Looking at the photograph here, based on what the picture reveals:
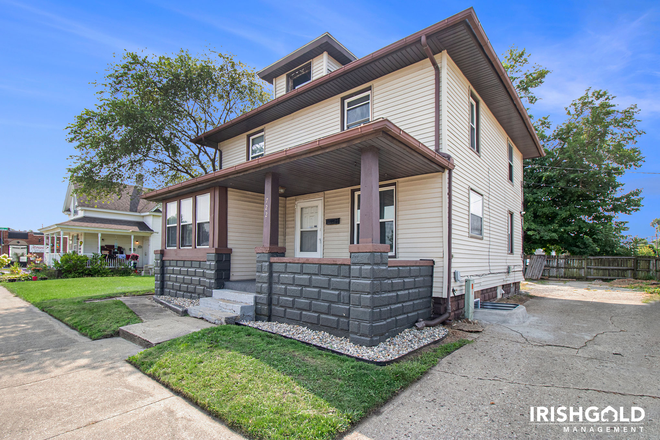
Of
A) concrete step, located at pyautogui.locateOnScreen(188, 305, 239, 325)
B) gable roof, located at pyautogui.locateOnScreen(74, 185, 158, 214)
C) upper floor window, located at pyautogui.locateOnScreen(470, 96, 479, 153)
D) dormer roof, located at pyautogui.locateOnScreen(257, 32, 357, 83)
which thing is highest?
dormer roof, located at pyautogui.locateOnScreen(257, 32, 357, 83)

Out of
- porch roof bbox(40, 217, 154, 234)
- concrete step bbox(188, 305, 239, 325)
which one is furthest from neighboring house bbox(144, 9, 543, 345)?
porch roof bbox(40, 217, 154, 234)

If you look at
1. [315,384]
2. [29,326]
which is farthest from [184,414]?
[29,326]

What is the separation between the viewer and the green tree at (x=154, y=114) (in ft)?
42.1

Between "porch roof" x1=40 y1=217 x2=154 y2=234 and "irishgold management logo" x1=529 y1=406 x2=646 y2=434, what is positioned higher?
"porch roof" x1=40 y1=217 x2=154 y2=234

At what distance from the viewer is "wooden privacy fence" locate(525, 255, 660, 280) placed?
14.0m

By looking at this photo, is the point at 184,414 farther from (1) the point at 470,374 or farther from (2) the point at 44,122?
(2) the point at 44,122

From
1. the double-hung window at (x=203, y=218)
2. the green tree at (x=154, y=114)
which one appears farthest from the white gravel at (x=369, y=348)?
the green tree at (x=154, y=114)

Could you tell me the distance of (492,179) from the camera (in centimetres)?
872

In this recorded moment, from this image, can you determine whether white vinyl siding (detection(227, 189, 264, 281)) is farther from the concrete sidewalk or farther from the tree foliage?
the tree foliage

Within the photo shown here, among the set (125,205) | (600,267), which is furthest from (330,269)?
(125,205)

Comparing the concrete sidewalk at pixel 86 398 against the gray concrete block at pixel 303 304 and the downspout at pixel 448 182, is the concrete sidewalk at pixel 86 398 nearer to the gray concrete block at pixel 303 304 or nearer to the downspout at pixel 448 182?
the gray concrete block at pixel 303 304

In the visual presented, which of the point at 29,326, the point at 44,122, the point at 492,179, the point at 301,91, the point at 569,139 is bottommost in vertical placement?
the point at 29,326

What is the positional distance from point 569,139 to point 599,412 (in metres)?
19.4

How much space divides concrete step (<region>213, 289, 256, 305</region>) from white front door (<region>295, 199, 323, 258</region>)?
2.10 meters
